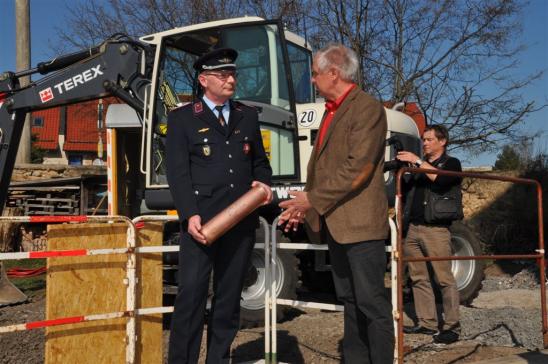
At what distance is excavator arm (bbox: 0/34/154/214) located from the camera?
7402mm

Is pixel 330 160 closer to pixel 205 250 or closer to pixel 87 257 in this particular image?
pixel 205 250

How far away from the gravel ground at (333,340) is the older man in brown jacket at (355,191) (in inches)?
69.4

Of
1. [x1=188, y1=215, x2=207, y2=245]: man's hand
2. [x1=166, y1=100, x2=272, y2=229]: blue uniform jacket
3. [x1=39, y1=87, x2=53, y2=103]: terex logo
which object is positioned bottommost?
[x1=188, y1=215, x2=207, y2=245]: man's hand

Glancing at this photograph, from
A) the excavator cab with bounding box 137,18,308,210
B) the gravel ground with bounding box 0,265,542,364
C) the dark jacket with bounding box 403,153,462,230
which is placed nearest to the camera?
the gravel ground with bounding box 0,265,542,364

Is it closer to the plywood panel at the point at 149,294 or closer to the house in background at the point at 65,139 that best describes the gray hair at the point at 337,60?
the plywood panel at the point at 149,294

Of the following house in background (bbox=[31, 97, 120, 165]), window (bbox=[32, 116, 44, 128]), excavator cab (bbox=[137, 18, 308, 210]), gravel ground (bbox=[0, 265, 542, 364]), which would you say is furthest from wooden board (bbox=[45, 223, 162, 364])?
window (bbox=[32, 116, 44, 128])

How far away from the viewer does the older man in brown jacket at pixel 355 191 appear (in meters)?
3.70

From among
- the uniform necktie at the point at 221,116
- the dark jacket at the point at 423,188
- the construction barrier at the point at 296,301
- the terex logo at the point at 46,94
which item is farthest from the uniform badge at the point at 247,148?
the terex logo at the point at 46,94

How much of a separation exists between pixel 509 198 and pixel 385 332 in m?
13.1

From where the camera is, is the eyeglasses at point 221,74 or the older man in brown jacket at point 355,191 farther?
the eyeglasses at point 221,74

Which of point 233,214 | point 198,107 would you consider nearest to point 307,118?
point 198,107

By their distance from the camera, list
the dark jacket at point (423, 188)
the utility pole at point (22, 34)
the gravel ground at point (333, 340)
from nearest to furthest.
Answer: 1. the gravel ground at point (333, 340)
2. the dark jacket at point (423, 188)
3. the utility pole at point (22, 34)

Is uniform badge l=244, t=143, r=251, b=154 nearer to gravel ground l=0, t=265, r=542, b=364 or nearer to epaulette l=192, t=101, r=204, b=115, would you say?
epaulette l=192, t=101, r=204, b=115

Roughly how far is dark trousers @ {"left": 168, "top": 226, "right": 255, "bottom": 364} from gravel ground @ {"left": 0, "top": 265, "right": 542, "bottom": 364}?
1415 mm
